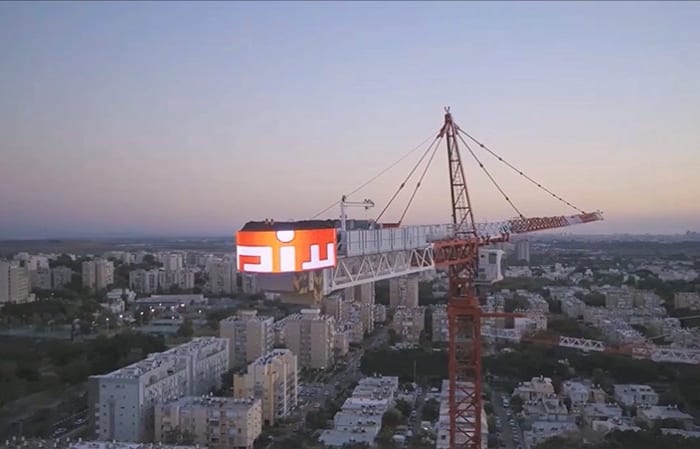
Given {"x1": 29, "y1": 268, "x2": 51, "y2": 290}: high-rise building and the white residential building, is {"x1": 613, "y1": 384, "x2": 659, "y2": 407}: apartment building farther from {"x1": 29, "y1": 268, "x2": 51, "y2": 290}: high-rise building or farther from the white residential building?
{"x1": 29, "y1": 268, "x2": 51, "y2": 290}: high-rise building

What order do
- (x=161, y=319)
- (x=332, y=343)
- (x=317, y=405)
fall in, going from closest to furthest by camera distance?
(x=317, y=405)
(x=332, y=343)
(x=161, y=319)

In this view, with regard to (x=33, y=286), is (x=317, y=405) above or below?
below

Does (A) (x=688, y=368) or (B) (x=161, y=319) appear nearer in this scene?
(A) (x=688, y=368)

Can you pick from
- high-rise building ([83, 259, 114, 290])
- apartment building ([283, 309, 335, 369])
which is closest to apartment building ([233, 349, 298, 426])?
apartment building ([283, 309, 335, 369])

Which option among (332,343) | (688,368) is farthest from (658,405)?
(332,343)

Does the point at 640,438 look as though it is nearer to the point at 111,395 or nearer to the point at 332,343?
the point at 111,395

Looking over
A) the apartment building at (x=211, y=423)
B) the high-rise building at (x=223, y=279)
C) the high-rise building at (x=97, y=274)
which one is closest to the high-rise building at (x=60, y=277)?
the high-rise building at (x=97, y=274)

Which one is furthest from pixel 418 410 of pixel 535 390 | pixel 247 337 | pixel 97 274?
pixel 97 274
